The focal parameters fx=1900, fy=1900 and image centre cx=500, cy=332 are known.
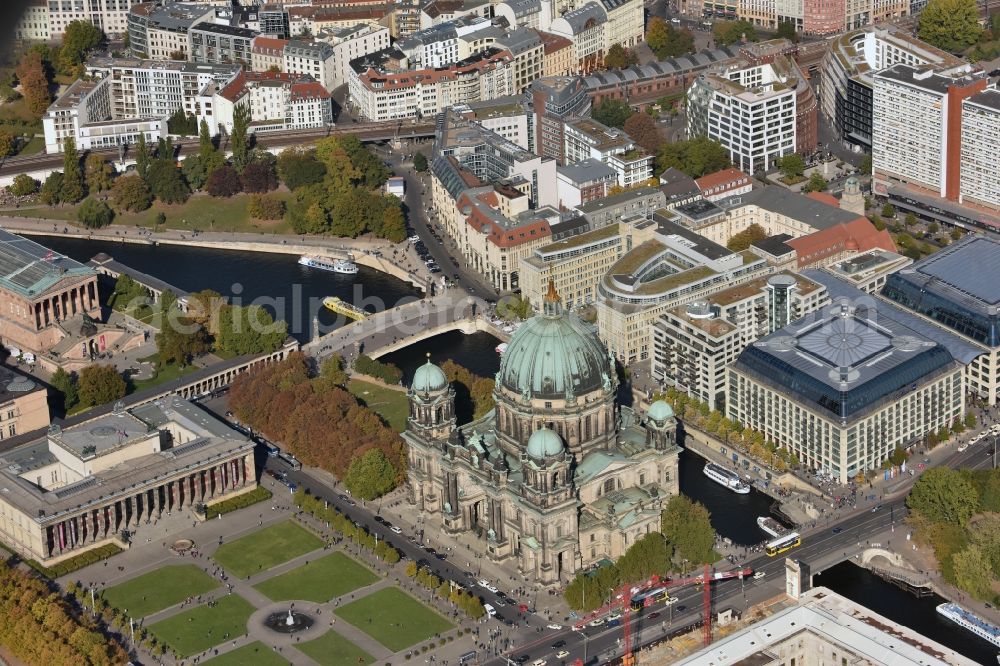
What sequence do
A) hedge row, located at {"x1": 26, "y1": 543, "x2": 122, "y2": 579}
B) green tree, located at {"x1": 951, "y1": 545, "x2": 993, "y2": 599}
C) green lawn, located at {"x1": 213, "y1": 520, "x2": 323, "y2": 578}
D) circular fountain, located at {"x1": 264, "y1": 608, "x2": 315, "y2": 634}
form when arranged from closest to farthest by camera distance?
green tree, located at {"x1": 951, "y1": 545, "x2": 993, "y2": 599}
circular fountain, located at {"x1": 264, "y1": 608, "x2": 315, "y2": 634}
hedge row, located at {"x1": 26, "y1": 543, "x2": 122, "y2": 579}
green lawn, located at {"x1": 213, "y1": 520, "x2": 323, "y2": 578}

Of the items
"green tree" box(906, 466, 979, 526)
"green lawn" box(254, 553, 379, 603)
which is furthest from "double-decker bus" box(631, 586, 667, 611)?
"green tree" box(906, 466, 979, 526)

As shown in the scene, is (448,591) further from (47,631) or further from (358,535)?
(47,631)

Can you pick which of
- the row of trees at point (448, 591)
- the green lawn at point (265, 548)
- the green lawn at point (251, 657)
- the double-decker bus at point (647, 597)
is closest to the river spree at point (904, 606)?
the double-decker bus at point (647, 597)

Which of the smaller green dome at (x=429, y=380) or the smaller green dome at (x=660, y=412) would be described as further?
the smaller green dome at (x=429, y=380)

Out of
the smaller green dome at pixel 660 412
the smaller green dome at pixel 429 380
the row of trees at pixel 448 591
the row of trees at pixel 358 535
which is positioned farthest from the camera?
the smaller green dome at pixel 429 380

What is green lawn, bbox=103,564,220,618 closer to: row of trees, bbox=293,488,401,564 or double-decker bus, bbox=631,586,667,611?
row of trees, bbox=293,488,401,564

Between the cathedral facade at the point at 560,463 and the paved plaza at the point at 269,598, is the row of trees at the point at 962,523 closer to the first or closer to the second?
the cathedral facade at the point at 560,463

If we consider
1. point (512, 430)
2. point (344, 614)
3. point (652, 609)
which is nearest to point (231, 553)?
point (344, 614)
